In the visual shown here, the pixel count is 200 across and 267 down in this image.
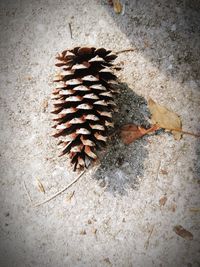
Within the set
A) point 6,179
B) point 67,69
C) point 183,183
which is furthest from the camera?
point 6,179

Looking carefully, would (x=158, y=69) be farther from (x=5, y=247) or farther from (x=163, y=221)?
(x=5, y=247)

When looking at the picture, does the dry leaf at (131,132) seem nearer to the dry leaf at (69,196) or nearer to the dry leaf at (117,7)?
the dry leaf at (69,196)

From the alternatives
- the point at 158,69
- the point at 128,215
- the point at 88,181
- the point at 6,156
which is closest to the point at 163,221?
the point at 128,215

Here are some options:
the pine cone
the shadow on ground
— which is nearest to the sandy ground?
the shadow on ground

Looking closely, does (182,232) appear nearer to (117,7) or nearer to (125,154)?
(125,154)

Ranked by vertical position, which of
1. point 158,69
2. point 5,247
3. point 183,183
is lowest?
point 5,247

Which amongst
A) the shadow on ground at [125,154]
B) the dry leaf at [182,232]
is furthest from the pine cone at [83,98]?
the dry leaf at [182,232]

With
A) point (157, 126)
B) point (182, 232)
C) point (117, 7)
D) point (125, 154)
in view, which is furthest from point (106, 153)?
point (117, 7)
